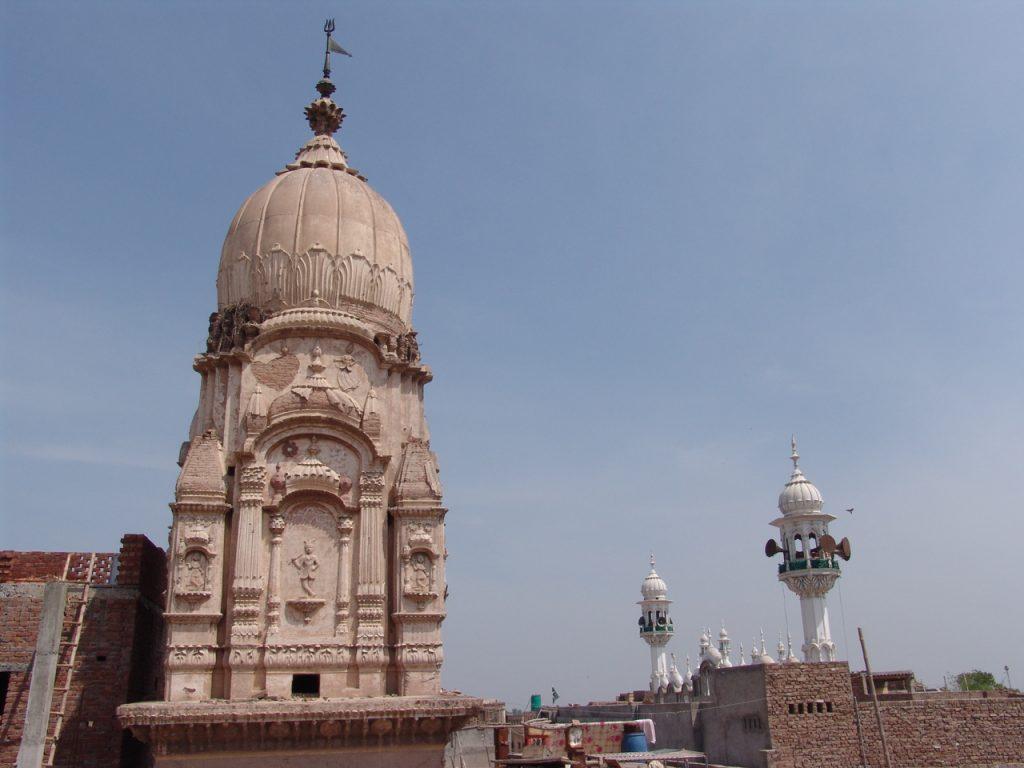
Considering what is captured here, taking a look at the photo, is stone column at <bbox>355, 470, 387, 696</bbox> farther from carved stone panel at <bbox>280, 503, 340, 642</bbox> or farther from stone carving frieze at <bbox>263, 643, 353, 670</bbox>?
carved stone panel at <bbox>280, 503, 340, 642</bbox>

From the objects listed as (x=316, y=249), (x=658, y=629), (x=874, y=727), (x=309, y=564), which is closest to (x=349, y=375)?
(x=316, y=249)

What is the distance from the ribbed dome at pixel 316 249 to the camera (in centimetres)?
1803

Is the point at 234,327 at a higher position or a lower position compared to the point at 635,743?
higher

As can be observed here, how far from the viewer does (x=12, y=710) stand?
15336 millimetres

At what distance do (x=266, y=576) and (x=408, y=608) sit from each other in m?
2.48

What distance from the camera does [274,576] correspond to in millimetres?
15633

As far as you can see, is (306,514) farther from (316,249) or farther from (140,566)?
(316,249)

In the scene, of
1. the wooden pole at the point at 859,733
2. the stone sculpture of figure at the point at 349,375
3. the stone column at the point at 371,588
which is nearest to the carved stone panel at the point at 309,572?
the stone column at the point at 371,588

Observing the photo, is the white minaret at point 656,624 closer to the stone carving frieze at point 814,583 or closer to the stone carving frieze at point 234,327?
the stone carving frieze at point 814,583

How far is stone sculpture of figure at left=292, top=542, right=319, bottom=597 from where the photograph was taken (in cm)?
1574

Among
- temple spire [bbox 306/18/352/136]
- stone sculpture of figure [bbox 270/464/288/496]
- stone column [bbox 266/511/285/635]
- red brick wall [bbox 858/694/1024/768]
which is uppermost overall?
temple spire [bbox 306/18/352/136]

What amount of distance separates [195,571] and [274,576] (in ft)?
4.22

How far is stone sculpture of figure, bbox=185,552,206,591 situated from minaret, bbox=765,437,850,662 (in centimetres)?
3398

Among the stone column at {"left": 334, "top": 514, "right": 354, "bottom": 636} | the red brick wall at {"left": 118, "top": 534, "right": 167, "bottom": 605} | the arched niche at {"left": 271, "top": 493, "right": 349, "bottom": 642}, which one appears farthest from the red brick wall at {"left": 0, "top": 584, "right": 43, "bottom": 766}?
the stone column at {"left": 334, "top": 514, "right": 354, "bottom": 636}
